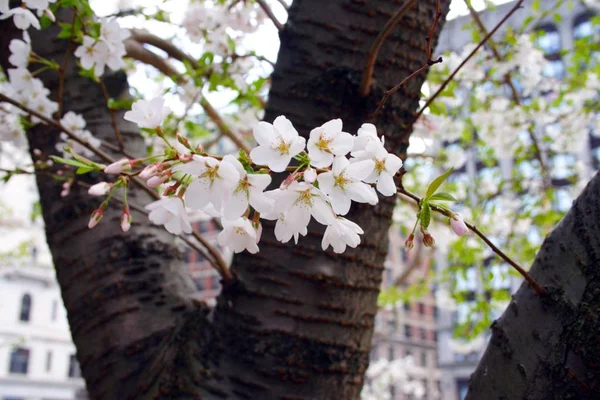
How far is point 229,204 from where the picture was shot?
65 centimetres

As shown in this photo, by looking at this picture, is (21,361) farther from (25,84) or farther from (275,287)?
(275,287)

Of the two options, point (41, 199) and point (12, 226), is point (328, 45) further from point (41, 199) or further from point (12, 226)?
point (12, 226)

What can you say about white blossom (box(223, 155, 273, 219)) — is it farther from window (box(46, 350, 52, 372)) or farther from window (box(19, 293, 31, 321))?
window (box(46, 350, 52, 372))

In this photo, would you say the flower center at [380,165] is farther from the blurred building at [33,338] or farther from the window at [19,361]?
the window at [19,361]

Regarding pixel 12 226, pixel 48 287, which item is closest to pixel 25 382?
pixel 48 287

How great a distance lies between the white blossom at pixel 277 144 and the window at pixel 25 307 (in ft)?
78.4

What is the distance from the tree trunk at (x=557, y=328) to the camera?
832mm

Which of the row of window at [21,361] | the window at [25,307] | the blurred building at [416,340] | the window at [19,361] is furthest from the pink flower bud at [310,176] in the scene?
the blurred building at [416,340]

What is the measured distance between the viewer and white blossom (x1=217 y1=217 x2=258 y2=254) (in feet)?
2.47

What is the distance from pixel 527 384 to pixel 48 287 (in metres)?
24.0

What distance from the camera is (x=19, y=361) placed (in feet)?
69.9

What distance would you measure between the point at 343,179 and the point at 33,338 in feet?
77.7

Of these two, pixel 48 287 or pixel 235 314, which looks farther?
pixel 48 287

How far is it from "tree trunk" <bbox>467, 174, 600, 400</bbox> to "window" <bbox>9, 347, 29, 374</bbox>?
75.4ft
